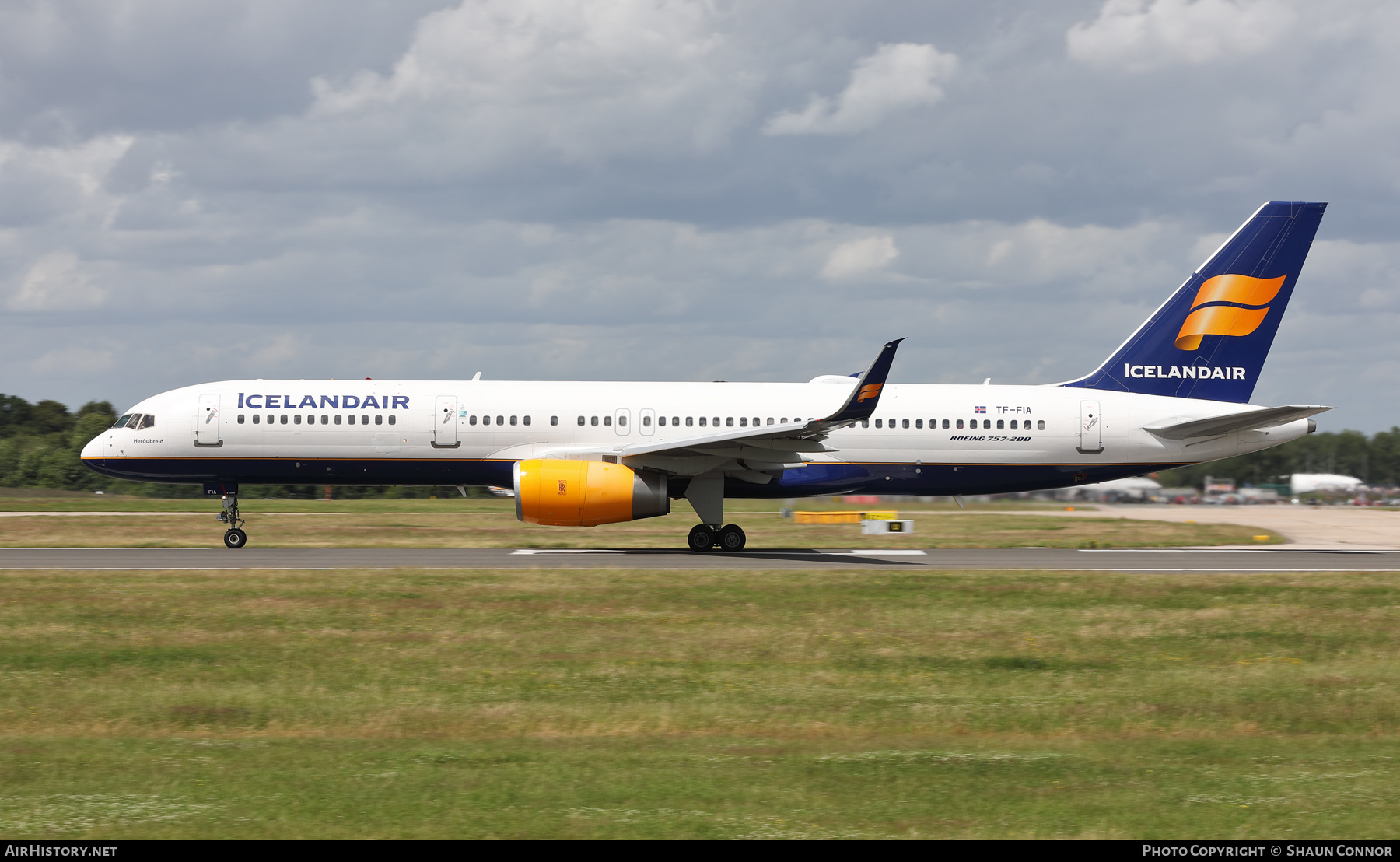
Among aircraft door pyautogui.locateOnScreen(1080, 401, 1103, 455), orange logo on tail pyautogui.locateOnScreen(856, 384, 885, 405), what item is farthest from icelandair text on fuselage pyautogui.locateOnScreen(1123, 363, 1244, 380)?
orange logo on tail pyautogui.locateOnScreen(856, 384, 885, 405)

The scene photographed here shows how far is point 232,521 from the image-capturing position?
92.6ft

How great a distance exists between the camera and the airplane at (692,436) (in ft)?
91.7

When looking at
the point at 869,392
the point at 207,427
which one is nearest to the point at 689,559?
the point at 869,392

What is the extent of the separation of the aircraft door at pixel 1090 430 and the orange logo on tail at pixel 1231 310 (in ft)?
11.8

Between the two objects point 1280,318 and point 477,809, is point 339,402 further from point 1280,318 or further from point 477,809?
point 1280,318

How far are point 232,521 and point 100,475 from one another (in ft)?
16.3

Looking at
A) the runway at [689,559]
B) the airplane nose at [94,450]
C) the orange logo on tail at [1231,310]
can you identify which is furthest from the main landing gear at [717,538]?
the airplane nose at [94,450]

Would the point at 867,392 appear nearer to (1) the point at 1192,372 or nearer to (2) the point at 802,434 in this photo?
(2) the point at 802,434

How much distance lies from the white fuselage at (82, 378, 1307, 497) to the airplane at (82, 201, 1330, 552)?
40 millimetres

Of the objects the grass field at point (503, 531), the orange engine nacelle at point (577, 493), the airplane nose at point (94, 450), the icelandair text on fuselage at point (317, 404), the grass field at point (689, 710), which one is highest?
the icelandair text on fuselage at point (317, 404)

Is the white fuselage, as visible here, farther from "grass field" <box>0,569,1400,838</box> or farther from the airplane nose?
"grass field" <box>0,569,1400,838</box>

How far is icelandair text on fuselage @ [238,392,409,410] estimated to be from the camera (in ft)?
93.4

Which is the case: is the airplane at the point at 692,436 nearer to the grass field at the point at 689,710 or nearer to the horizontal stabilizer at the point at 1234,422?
the horizontal stabilizer at the point at 1234,422
